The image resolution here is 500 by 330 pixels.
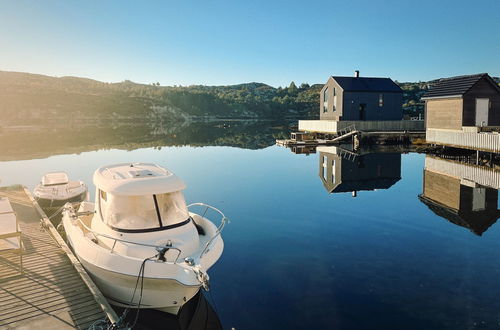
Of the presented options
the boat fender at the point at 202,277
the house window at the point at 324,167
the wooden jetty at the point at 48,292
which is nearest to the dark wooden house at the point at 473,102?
the house window at the point at 324,167

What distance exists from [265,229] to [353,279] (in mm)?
5988

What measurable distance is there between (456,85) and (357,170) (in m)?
14.8

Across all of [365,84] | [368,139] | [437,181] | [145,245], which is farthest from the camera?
[365,84]

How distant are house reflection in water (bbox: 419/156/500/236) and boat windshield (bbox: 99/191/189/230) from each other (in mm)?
13891

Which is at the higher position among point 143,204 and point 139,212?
point 143,204

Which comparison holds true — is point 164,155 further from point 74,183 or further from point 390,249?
point 390,249

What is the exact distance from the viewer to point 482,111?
37.6 meters

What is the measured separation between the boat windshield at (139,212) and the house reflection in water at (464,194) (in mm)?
13891

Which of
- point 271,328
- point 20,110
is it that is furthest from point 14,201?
point 20,110

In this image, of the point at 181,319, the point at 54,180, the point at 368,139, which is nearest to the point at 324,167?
the point at 368,139

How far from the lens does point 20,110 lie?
112500 mm

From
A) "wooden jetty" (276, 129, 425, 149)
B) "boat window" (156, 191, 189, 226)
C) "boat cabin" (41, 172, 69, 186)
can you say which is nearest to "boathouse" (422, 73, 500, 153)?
"wooden jetty" (276, 129, 425, 149)

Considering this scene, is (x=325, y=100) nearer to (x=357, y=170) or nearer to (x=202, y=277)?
(x=357, y=170)

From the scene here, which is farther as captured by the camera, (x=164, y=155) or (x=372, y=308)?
(x=164, y=155)
